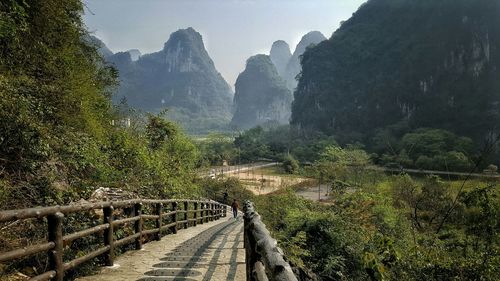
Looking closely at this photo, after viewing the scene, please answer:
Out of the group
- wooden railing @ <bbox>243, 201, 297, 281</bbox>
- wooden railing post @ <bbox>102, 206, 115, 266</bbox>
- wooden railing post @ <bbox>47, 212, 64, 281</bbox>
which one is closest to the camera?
wooden railing @ <bbox>243, 201, 297, 281</bbox>

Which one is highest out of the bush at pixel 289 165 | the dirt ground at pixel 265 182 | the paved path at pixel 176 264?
the paved path at pixel 176 264

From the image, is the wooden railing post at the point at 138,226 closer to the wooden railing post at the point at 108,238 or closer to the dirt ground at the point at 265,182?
the wooden railing post at the point at 108,238

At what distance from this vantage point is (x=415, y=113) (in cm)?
12394

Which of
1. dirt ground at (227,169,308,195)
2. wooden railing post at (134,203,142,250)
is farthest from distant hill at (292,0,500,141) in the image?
wooden railing post at (134,203,142,250)

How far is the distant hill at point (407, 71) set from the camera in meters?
115

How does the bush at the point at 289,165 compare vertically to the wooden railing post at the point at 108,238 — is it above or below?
below

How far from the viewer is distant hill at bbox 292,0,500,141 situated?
11488cm

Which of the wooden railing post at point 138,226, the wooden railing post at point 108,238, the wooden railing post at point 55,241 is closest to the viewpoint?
the wooden railing post at point 55,241

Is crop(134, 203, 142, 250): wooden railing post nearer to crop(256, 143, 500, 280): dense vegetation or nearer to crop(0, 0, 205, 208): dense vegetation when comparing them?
crop(0, 0, 205, 208): dense vegetation

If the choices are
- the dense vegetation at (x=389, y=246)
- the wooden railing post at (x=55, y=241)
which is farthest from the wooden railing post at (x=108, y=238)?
the dense vegetation at (x=389, y=246)

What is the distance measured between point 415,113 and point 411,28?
4133cm

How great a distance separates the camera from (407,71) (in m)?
135

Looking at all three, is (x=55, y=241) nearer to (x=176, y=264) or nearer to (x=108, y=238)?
(x=108, y=238)

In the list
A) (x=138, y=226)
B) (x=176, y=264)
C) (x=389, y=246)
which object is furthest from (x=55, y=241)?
(x=389, y=246)
